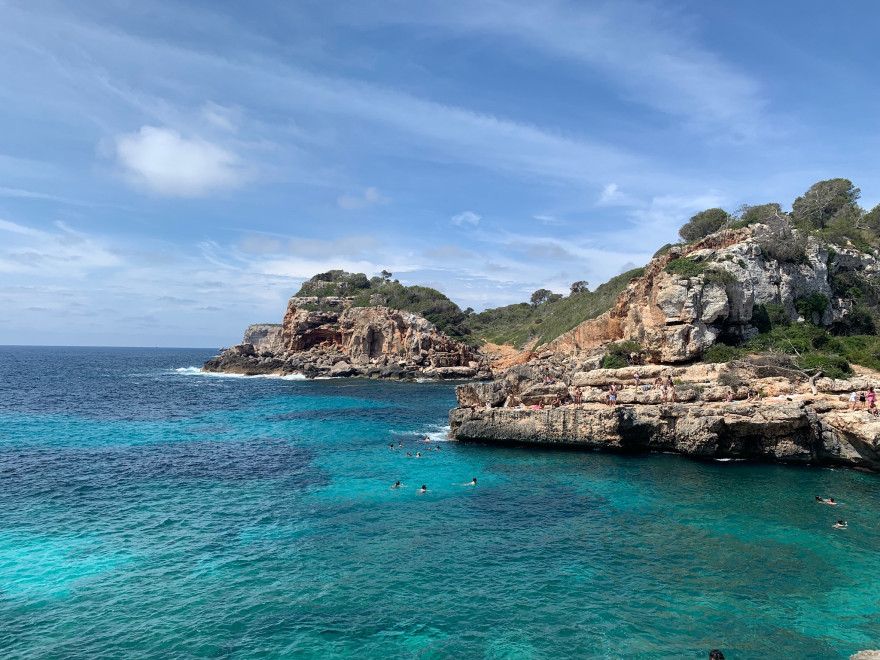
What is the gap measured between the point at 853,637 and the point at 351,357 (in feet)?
248

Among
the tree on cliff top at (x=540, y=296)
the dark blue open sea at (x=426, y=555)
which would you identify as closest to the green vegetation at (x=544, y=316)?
the tree on cliff top at (x=540, y=296)

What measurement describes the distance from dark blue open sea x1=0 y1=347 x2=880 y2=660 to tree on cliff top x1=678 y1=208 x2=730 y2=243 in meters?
40.6

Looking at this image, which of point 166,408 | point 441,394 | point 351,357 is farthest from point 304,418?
point 351,357

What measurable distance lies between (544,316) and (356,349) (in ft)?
136

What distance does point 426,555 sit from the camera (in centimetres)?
1514

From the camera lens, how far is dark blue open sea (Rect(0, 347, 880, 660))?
1092 cm

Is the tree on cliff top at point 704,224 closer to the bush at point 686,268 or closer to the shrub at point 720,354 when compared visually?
the bush at point 686,268

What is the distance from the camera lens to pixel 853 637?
10742mm

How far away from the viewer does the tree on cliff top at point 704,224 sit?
57.1m

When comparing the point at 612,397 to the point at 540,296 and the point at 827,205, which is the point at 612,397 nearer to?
the point at 827,205

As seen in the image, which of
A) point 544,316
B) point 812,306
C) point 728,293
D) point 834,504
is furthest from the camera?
point 544,316

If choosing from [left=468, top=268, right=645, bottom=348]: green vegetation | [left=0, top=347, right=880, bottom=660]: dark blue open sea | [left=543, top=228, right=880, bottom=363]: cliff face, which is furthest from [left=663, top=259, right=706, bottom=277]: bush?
[left=0, top=347, right=880, bottom=660]: dark blue open sea

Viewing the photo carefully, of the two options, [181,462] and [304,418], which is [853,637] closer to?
[181,462]

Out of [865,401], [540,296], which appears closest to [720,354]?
[865,401]
